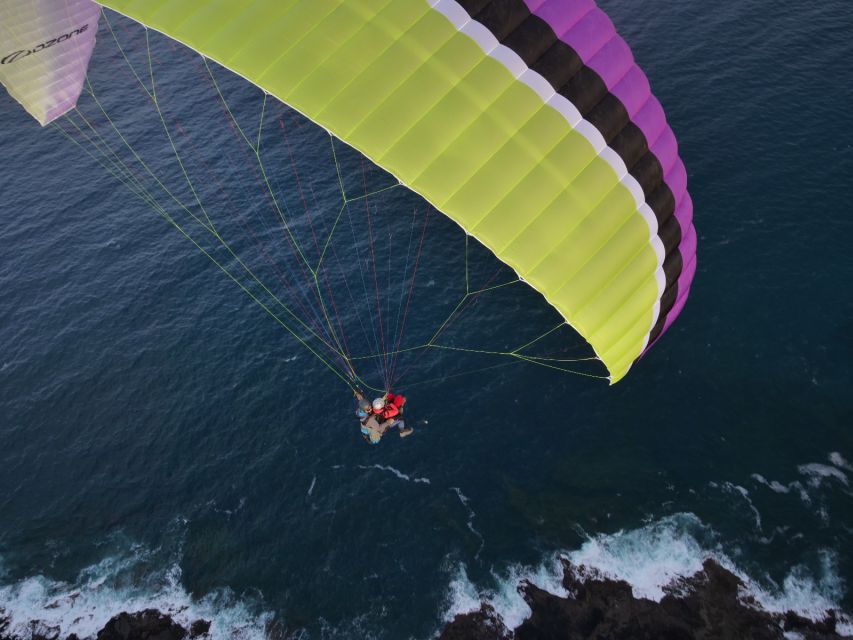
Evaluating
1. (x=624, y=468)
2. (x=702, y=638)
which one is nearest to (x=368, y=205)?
(x=624, y=468)

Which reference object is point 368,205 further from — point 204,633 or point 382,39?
point 204,633

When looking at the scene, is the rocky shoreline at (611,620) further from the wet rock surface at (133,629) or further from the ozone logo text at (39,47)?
the ozone logo text at (39,47)

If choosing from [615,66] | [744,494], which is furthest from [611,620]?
[615,66]

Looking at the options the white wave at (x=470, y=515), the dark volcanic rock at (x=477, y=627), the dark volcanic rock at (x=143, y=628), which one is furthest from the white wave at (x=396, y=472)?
the dark volcanic rock at (x=143, y=628)

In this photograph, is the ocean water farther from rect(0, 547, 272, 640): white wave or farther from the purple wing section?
the purple wing section

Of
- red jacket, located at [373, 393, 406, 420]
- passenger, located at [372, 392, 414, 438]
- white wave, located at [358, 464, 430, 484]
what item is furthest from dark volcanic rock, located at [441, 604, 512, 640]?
red jacket, located at [373, 393, 406, 420]

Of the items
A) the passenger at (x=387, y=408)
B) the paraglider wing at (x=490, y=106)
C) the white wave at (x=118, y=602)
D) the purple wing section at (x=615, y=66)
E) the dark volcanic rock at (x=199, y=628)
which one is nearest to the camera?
the paraglider wing at (x=490, y=106)

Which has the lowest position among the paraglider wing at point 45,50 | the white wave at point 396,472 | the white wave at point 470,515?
the white wave at point 470,515
